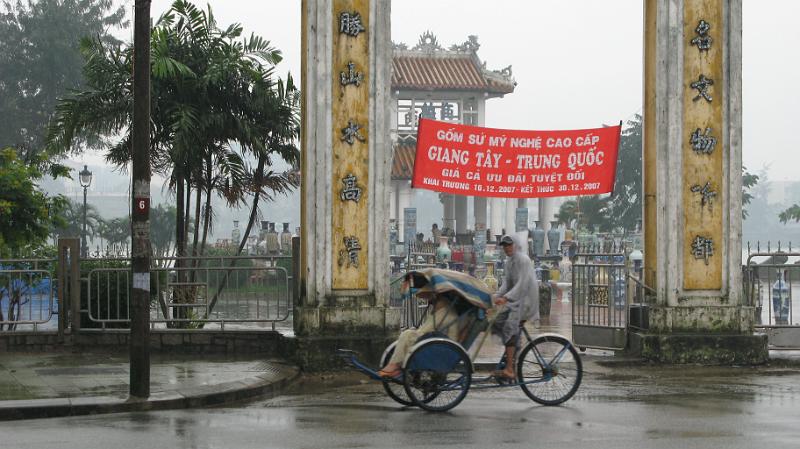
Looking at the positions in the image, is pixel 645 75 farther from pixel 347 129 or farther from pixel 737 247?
pixel 347 129

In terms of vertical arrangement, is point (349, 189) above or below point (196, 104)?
below

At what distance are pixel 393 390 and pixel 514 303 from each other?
1574 mm

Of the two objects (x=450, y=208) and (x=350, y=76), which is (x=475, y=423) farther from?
(x=450, y=208)

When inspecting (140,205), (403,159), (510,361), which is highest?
(403,159)

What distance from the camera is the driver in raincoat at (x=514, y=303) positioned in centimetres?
1124

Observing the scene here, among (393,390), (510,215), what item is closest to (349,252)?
(393,390)

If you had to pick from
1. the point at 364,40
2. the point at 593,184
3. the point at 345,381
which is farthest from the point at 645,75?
the point at 345,381

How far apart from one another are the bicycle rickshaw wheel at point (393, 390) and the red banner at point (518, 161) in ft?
14.1

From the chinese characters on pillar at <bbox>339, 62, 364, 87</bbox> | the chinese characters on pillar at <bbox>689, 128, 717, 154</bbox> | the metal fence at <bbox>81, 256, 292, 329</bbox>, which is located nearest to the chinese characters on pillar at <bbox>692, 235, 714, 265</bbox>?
the chinese characters on pillar at <bbox>689, 128, 717, 154</bbox>

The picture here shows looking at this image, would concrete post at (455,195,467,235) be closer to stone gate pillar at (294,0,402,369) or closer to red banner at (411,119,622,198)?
red banner at (411,119,622,198)

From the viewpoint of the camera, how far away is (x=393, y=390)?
38.3 feet

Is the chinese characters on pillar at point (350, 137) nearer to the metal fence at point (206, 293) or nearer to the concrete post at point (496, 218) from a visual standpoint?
the metal fence at point (206, 293)

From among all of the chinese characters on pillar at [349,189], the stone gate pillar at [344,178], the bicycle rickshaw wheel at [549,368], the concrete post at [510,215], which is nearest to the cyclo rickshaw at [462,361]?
the bicycle rickshaw wheel at [549,368]

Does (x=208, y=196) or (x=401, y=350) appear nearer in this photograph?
(x=401, y=350)
